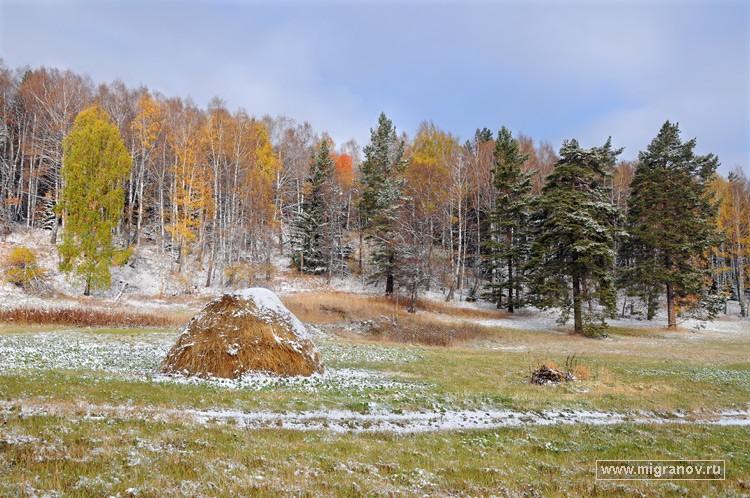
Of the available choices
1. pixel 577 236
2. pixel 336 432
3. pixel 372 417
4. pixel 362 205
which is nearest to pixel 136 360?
pixel 372 417

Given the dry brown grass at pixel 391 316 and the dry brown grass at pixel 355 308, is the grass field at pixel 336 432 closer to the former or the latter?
the dry brown grass at pixel 391 316

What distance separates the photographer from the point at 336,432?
28.8 feet

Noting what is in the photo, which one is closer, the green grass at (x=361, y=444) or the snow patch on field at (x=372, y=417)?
the green grass at (x=361, y=444)

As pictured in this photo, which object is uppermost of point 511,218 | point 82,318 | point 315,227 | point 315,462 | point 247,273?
point 511,218

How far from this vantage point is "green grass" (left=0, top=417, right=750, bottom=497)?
5141mm

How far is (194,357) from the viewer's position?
13758 millimetres

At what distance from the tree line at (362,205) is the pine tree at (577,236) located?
0.15 meters

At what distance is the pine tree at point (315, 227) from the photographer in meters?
52.8

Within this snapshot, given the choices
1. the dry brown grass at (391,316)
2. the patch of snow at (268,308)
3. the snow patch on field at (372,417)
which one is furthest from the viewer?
the dry brown grass at (391,316)

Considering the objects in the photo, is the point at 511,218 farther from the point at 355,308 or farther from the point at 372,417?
the point at 372,417

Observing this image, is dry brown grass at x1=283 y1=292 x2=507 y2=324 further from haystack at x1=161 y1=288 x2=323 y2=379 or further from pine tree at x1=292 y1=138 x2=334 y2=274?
haystack at x1=161 y1=288 x2=323 y2=379

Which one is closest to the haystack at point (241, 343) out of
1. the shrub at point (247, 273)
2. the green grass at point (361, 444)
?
the green grass at point (361, 444)

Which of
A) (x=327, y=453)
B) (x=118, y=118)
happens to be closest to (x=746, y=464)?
(x=327, y=453)

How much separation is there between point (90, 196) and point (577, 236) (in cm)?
4055
